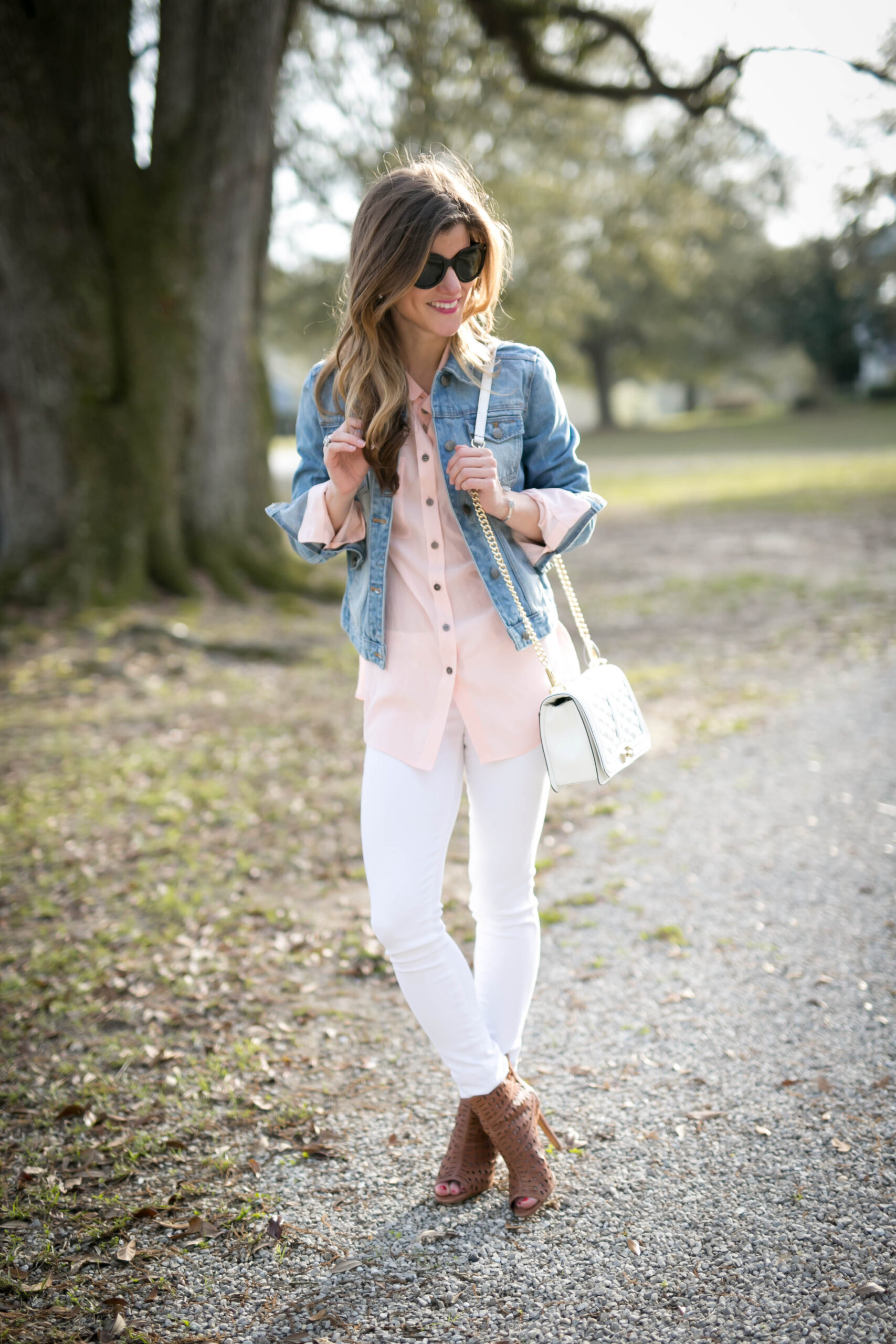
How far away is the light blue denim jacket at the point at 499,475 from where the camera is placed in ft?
8.05

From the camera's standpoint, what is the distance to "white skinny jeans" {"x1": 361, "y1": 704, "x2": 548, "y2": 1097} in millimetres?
2396

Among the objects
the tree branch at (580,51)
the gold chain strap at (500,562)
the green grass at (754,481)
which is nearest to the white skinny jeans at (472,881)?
the gold chain strap at (500,562)

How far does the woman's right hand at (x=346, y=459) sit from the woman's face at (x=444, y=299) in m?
0.28

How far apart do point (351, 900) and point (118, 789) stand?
1.97m

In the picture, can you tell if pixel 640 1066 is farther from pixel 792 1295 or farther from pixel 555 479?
pixel 555 479

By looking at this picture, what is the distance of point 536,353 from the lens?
258 centimetres

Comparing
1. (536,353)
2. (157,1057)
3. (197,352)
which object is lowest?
(157,1057)

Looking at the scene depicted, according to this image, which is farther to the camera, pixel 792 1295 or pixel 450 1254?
pixel 450 1254

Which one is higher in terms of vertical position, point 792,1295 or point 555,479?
point 555,479

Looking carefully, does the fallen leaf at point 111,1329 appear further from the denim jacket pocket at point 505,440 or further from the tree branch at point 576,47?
the tree branch at point 576,47

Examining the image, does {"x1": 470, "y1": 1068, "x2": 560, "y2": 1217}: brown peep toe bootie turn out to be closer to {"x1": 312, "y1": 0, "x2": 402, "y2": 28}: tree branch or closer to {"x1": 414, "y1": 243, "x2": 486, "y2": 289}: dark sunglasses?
{"x1": 414, "y1": 243, "x2": 486, "y2": 289}: dark sunglasses

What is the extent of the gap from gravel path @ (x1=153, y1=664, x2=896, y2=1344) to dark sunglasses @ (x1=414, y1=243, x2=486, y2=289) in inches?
88.6

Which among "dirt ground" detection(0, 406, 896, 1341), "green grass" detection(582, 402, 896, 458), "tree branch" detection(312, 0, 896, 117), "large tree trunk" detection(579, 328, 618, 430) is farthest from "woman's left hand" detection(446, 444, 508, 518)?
"large tree trunk" detection(579, 328, 618, 430)

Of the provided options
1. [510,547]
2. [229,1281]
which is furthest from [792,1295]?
[510,547]
